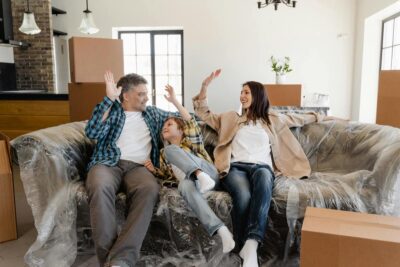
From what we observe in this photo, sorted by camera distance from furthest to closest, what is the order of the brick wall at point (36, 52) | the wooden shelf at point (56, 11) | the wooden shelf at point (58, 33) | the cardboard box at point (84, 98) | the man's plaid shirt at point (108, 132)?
1. the wooden shelf at point (58, 33)
2. the wooden shelf at point (56, 11)
3. the brick wall at point (36, 52)
4. the cardboard box at point (84, 98)
5. the man's plaid shirt at point (108, 132)

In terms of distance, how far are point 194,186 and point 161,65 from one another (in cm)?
430

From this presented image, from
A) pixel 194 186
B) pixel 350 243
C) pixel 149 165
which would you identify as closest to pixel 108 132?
pixel 149 165

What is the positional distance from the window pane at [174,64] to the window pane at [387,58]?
121 inches

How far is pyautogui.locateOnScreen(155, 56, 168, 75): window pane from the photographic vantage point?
18.8 ft

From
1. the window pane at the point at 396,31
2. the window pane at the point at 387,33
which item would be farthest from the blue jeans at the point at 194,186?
the window pane at the point at 387,33

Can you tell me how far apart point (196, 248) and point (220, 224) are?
0.84 feet

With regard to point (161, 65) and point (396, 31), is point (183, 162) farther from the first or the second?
point (161, 65)

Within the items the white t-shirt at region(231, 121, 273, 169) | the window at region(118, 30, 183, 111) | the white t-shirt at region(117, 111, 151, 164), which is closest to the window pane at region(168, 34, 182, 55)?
the window at region(118, 30, 183, 111)

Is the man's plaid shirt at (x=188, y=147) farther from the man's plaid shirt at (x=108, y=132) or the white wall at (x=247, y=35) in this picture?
the white wall at (x=247, y=35)

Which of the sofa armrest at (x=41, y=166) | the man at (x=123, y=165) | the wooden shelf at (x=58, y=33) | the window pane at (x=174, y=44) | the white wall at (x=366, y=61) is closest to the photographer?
the man at (x=123, y=165)

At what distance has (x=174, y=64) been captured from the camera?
5738mm

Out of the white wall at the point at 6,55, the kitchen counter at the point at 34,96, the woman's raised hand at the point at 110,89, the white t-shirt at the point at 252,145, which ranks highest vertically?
the white wall at the point at 6,55

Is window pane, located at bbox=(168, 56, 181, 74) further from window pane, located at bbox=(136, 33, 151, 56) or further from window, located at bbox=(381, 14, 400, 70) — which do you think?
window, located at bbox=(381, 14, 400, 70)

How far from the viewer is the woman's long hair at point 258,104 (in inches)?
84.0
